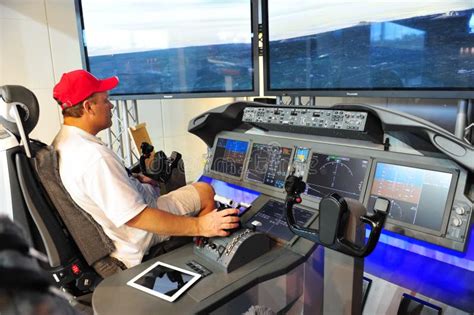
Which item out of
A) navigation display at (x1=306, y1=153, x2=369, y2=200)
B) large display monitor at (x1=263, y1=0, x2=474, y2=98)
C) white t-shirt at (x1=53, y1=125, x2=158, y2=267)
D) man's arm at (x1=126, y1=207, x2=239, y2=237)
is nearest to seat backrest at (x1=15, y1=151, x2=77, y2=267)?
white t-shirt at (x1=53, y1=125, x2=158, y2=267)

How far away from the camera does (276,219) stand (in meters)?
1.83

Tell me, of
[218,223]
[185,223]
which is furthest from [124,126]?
[218,223]

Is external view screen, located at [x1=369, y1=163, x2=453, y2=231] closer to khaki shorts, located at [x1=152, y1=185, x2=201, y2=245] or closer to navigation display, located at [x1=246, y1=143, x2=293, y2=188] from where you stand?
navigation display, located at [x1=246, y1=143, x2=293, y2=188]

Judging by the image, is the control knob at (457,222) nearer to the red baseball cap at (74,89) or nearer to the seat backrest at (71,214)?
the seat backrest at (71,214)

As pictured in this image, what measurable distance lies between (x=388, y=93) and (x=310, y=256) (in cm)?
107

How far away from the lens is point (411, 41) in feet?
6.24

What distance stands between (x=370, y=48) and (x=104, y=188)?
158cm

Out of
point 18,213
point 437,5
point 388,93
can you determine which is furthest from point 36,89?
point 437,5

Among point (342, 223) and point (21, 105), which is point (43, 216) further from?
point (342, 223)

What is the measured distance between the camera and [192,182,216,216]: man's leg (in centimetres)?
205

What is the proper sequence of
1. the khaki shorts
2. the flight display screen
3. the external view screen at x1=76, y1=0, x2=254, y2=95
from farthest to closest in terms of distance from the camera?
the external view screen at x1=76, y1=0, x2=254, y2=95
the flight display screen
the khaki shorts

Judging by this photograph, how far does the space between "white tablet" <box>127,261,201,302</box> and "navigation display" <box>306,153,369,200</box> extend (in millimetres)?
783

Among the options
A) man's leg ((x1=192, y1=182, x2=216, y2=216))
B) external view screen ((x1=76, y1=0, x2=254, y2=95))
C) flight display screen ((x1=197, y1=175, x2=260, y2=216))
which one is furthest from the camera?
external view screen ((x1=76, y1=0, x2=254, y2=95))

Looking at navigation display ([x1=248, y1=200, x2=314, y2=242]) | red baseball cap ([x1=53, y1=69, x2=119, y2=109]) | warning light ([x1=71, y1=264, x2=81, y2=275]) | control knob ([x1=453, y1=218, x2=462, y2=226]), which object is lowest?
warning light ([x1=71, y1=264, x2=81, y2=275])
